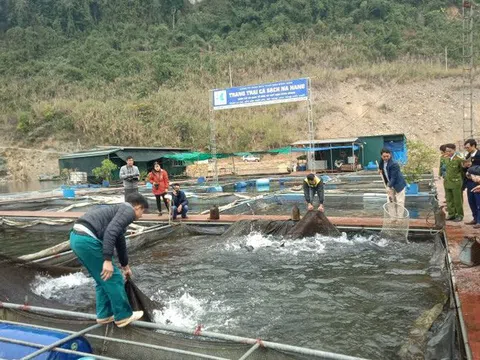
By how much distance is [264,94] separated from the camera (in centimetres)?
1959

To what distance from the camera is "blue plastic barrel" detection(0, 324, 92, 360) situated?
3.53 meters

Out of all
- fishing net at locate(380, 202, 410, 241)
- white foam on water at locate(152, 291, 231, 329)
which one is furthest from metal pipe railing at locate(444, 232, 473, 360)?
white foam on water at locate(152, 291, 231, 329)

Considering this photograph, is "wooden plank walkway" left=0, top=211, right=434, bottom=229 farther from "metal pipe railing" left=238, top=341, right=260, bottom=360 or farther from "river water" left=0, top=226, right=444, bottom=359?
"metal pipe railing" left=238, top=341, right=260, bottom=360

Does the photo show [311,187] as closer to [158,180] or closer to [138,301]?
[158,180]

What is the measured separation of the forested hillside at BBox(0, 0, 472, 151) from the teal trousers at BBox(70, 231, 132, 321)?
35336 mm

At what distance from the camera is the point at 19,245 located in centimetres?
1097

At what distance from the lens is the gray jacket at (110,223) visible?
12.3 feet

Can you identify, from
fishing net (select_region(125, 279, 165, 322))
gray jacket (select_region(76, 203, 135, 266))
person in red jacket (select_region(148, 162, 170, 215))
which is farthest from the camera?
person in red jacket (select_region(148, 162, 170, 215))

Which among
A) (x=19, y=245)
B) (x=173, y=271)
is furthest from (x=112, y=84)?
(x=173, y=271)

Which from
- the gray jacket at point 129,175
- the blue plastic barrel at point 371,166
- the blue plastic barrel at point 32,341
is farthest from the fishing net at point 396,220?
the blue plastic barrel at point 371,166

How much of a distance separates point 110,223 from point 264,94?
54.3ft

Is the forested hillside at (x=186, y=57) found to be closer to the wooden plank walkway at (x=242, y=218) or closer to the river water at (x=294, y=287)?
the wooden plank walkway at (x=242, y=218)

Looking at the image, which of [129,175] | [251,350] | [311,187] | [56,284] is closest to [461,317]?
[251,350]

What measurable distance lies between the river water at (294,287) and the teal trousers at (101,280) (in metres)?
1.04
